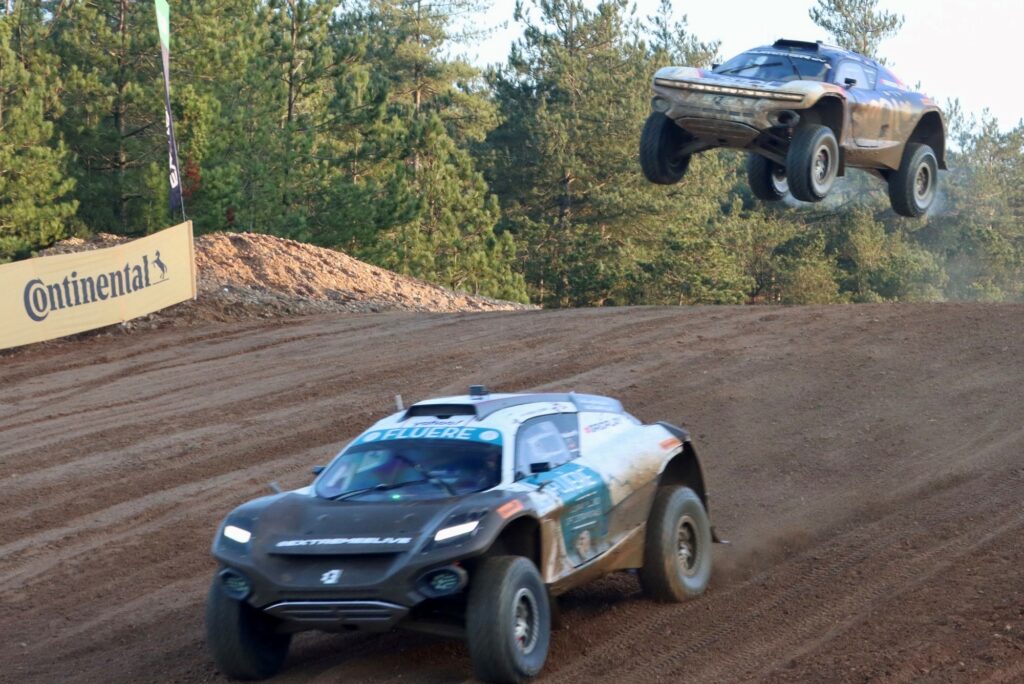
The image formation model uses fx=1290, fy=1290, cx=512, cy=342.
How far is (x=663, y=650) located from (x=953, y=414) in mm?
7365

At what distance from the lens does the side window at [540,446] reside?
7508mm

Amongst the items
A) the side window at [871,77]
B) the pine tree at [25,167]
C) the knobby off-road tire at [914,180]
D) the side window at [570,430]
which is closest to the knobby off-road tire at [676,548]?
the side window at [570,430]

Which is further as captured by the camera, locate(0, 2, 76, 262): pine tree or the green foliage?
the green foliage

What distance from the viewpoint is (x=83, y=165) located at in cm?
3712

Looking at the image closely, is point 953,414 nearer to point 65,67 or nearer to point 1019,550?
point 1019,550

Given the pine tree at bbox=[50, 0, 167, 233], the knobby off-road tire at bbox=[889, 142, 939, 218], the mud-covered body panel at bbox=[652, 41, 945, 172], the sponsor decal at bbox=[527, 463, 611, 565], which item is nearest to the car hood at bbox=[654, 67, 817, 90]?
the mud-covered body panel at bbox=[652, 41, 945, 172]

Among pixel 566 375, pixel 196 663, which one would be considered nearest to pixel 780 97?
pixel 566 375

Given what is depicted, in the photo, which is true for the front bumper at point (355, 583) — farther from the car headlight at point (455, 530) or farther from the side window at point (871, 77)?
the side window at point (871, 77)

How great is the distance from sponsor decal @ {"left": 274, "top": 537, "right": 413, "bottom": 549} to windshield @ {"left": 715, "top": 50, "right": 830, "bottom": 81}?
11.8 m

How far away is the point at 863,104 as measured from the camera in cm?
1747

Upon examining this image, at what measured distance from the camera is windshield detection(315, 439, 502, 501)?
732 centimetres

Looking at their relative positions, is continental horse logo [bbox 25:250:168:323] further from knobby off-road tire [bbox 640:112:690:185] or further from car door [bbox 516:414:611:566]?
car door [bbox 516:414:611:566]

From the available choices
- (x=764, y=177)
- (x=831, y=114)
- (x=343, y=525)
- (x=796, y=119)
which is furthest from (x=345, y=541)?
(x=764, y=177)

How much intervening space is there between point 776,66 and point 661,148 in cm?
197
